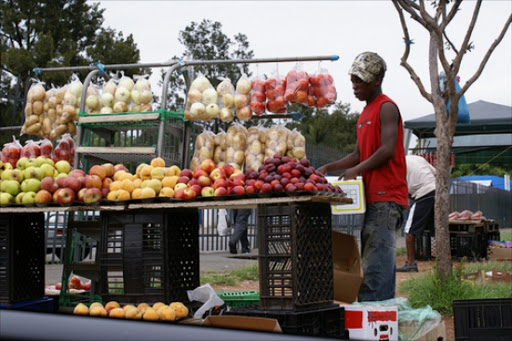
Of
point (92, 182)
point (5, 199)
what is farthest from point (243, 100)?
point (5, 199)

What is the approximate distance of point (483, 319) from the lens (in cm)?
355

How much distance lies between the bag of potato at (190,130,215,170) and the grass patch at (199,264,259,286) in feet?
12.3

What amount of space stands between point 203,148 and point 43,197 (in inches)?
60.3

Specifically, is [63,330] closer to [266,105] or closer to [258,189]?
[258,189]

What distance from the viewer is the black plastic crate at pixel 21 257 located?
4.71m

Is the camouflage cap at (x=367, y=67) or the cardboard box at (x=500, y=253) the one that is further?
the cardboard box at (x=500, y=253)

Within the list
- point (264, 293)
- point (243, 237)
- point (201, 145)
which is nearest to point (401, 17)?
point (201, 145)

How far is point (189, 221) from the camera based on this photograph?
4793mm

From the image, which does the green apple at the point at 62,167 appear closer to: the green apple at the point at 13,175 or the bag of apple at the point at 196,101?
the green apple at the point at 13,175

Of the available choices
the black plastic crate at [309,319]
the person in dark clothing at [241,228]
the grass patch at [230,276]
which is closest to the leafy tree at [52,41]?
the person in dark clothing at [241,228]

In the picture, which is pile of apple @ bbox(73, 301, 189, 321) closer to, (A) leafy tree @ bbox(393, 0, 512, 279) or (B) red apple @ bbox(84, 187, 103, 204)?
(B) red apple @ bbox(84, 187, 103, 204)

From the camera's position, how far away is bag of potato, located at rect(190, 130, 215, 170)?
5.50 m

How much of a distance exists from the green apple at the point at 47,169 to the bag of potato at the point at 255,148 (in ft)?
5.43

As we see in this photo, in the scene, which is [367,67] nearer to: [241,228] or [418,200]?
[418,200]
